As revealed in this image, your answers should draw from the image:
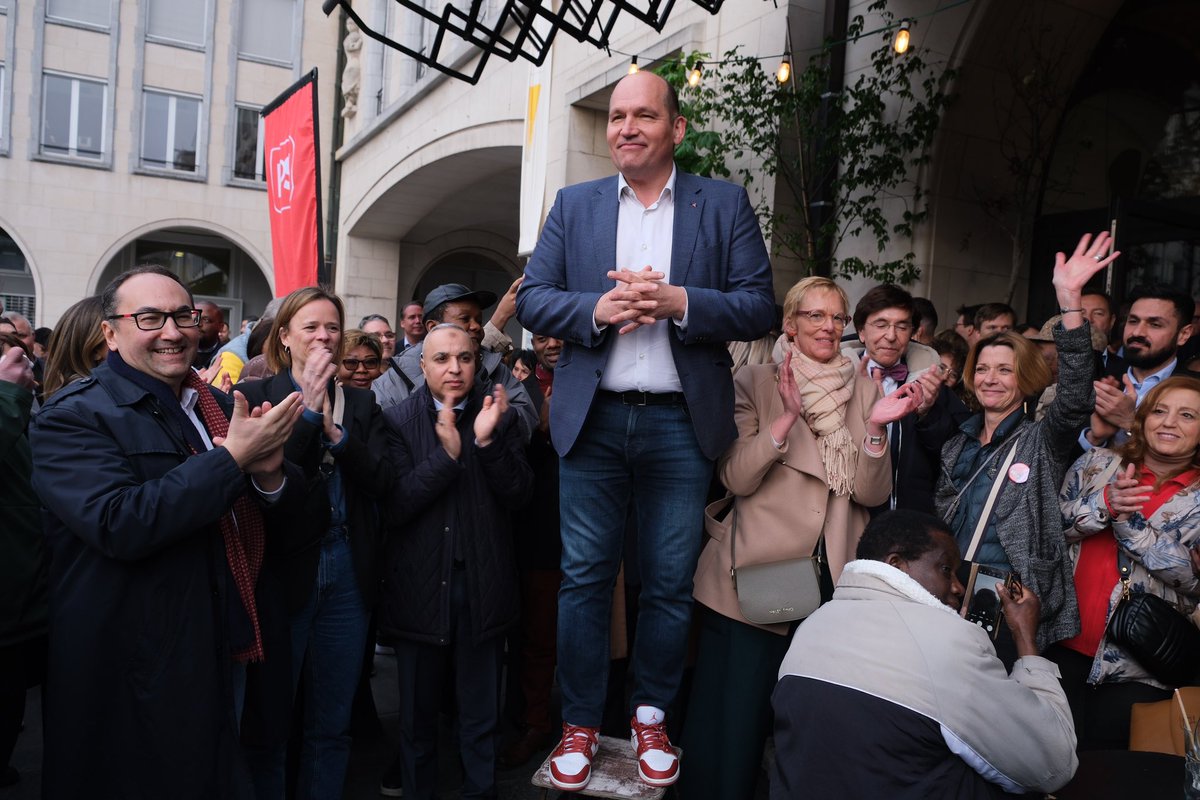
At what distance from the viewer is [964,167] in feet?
20.2

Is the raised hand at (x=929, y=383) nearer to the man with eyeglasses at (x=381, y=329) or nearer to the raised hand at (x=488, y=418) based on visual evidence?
the raised hand at (x=488, y=418)

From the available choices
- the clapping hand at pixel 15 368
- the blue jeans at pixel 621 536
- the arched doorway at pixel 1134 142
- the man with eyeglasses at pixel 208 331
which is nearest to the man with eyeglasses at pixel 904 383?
the blue jeans at pixel 621 536

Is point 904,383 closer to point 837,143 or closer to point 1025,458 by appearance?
point 1025,458

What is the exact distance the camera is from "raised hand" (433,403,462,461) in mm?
3076

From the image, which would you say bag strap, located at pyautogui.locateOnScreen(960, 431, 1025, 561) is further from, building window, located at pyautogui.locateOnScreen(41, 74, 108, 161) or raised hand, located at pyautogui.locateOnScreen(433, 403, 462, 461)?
building window, located at pyautogui.locateOnScreen(41, 74, 108, 161)

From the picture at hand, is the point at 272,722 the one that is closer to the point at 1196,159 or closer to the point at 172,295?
the point at 172,295

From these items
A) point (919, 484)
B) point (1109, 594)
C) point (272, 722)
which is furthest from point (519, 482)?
point (1109, 594)

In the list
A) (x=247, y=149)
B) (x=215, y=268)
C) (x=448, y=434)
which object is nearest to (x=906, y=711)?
(x=448, y=434)

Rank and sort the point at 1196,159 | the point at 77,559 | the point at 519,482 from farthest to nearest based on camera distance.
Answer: the point at 1196,159
the point at 519,482
the point at 77,559

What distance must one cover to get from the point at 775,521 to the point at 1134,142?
574 centimetres

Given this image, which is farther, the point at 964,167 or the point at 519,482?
the point at 964,167

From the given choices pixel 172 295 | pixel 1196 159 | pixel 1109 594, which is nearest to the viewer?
pixel 172 295

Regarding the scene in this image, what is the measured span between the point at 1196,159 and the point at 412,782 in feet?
22.3

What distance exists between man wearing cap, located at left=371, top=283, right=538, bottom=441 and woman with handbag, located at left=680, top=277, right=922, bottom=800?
4.16ft
